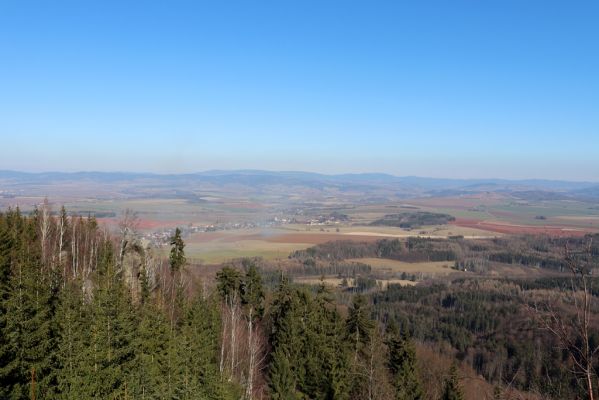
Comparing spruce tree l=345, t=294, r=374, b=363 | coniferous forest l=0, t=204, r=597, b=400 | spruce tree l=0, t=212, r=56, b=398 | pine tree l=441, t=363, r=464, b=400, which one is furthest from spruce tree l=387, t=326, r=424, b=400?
spruce tree l=0, t=212, r=56, b=398

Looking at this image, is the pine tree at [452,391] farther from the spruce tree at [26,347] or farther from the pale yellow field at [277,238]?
the pale yellow field at [277,238]

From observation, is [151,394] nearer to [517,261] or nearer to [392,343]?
[392,343]

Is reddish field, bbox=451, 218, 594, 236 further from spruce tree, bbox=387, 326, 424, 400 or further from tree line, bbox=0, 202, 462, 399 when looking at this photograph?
tree line, bbox=0, 202, 462, 399

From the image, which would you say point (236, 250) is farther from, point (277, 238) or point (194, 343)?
point (194, 343)

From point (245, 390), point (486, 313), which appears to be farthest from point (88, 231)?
point (486, 313)

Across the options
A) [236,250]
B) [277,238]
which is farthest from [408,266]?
[236,250]

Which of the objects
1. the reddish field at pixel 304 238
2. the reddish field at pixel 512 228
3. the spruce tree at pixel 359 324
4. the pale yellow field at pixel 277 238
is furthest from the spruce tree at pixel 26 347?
the reddish field at pixel 512 228

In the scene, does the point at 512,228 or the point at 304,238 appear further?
the point at 512,228
